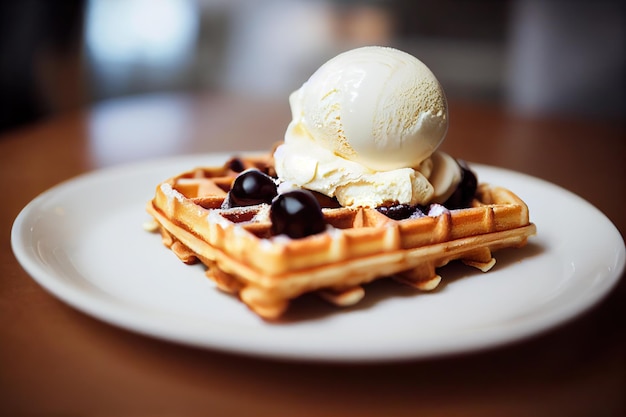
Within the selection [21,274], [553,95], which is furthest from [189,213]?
[553,95]

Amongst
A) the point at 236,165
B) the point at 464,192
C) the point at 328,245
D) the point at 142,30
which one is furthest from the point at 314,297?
the point at 142,30

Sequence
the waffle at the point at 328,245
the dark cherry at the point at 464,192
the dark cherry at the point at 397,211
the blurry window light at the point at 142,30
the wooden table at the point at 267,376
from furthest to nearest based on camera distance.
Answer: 1. the blurry window light at the point at 142,30
2. the dark cherry at the point at 464,192
3. the dark cherry at the point at 397,211
4. the waffle at the point at 328,245
5. the wooden table at the point at 267,376

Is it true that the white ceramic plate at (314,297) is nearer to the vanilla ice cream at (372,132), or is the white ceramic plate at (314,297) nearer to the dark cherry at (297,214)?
the dark cherry at (297,214)

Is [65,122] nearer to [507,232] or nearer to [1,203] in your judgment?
[1,203]

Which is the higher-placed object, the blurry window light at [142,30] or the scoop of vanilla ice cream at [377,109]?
the scoop of vanilla ice cream at [377,109]

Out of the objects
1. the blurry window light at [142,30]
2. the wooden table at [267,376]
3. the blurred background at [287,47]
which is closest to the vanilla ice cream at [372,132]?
the wooden table at [267,376]

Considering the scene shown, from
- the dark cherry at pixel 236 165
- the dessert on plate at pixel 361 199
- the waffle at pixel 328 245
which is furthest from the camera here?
the dark cherry at pixel 236 165

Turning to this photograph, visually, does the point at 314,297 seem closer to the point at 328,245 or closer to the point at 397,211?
the point at 328,245
